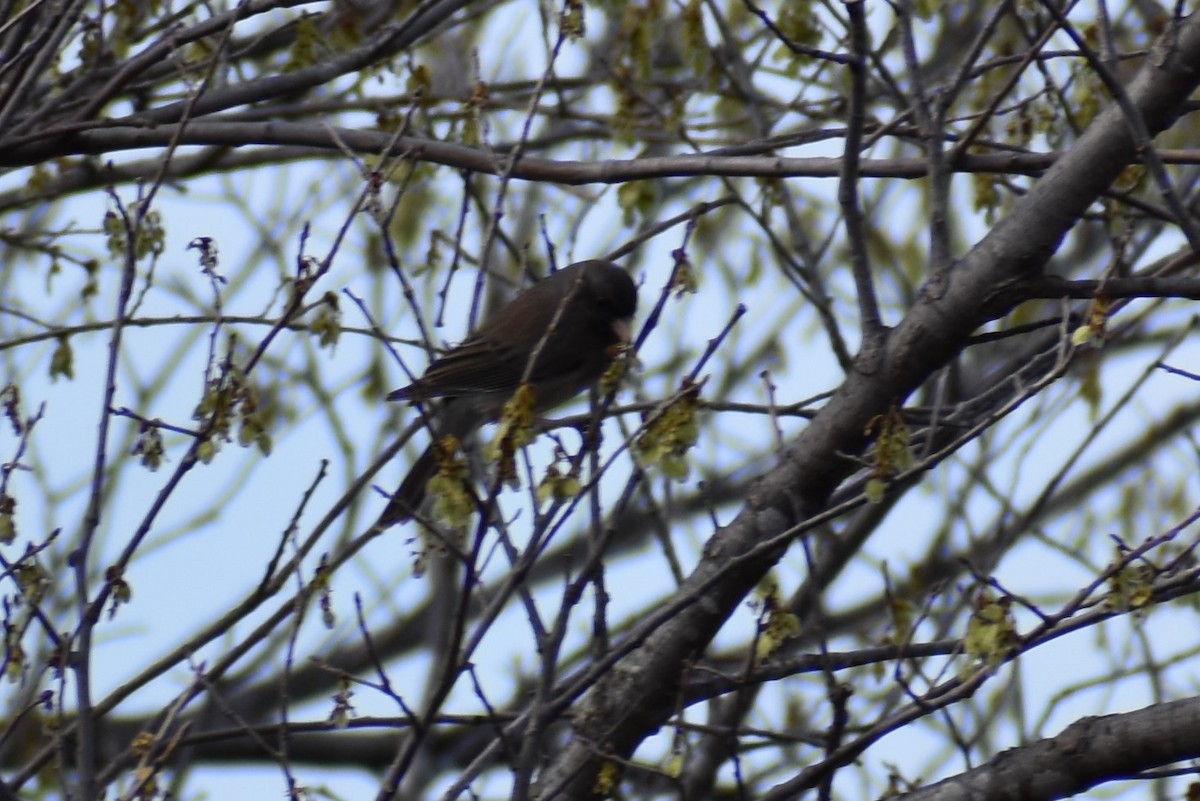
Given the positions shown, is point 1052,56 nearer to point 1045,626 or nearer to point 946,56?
point 1045,626

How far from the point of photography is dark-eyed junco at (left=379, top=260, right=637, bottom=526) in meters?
5.20

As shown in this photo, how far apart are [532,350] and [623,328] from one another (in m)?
0.58

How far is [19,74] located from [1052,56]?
99.3 inches

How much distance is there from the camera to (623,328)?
5.78 metres

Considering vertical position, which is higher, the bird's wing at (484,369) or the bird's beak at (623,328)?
the bird's beak at (623,328)

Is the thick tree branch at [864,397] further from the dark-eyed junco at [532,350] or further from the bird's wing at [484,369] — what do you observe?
the dark-eyed junco at [532,350]

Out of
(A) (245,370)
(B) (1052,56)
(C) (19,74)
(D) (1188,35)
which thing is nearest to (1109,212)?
(B) (1052,56)

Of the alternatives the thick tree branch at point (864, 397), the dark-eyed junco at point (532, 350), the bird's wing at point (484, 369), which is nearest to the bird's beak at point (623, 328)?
the dark-eyed junco at point (532, 350)

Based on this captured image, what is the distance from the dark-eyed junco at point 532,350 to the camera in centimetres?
520

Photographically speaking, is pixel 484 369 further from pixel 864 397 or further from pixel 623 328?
pixel 864 397

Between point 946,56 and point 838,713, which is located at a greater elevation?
point 946,56

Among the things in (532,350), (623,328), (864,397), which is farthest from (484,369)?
(864,397)

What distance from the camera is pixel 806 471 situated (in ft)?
11.3

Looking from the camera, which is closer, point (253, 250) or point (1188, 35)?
point (1188, 35)
